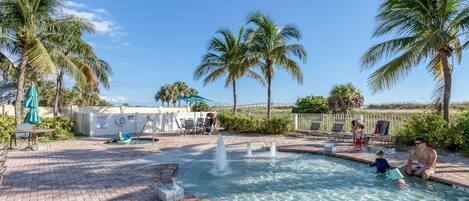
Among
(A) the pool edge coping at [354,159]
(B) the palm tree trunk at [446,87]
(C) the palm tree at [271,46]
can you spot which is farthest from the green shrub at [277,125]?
(B) the palm tree trunk at [446,87]

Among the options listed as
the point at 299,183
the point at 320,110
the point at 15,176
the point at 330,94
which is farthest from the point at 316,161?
the point at 330,94

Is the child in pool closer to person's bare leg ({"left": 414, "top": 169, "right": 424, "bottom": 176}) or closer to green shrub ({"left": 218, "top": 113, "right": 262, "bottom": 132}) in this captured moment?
person's bare leg ({"left": 414, "top": 169, "right": 424, "bottom": 176})

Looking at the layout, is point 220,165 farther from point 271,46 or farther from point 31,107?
point 271,46

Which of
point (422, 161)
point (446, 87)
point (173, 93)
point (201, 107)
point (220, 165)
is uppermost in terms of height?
point (173, 93)

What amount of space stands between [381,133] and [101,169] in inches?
376

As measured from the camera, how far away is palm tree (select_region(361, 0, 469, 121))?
383 inches

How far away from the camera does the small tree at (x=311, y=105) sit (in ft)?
81.1

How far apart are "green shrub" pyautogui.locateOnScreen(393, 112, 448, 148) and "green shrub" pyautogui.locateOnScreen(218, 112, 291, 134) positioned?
229 inches

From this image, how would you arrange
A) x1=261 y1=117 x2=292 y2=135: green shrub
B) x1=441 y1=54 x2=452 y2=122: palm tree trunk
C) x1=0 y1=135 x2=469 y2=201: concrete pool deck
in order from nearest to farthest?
1. x1=0 y1=135 x2=469 y2=201: concrete pool deck
2. x1=441 y1=54 x2=452 y2=122: palm tree trunk
3. x1=261 y1=117 x2=292 y2=135: green shrub

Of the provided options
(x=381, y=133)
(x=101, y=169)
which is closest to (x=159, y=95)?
(x=381, y=133)

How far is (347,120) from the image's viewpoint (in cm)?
1399

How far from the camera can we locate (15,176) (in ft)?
22.0

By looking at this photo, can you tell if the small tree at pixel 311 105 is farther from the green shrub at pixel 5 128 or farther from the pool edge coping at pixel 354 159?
the green shrub at pixel 5 128

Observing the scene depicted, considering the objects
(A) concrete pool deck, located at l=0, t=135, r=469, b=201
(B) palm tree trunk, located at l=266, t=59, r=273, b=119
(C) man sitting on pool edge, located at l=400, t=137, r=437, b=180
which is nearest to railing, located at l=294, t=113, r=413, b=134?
(B) palm tree trunk, located at l=266, t=59, r=273, b=119
